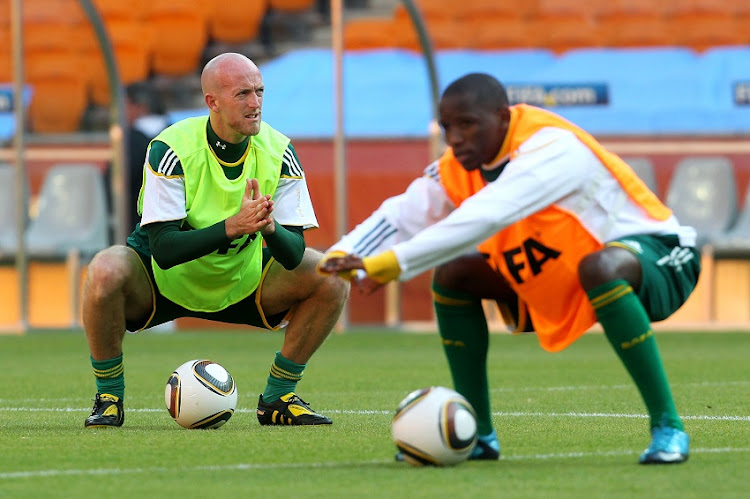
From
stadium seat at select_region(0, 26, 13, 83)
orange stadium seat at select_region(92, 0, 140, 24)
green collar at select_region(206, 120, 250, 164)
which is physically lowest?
stadium seat at select_region(0, 26, 13, 83)

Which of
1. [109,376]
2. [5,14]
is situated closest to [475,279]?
[109,376]

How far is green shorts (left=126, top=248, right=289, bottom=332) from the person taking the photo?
718 centimetres

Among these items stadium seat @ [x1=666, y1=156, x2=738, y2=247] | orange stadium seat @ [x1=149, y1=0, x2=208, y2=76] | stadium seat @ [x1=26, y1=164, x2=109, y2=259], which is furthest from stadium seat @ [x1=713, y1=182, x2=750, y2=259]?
orange stadium seat @ [x1=149, y1=0, x2=208, y2=76]

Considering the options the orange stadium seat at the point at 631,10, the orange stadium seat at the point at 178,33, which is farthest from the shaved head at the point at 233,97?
the orange stadium seat at the point at 631,10

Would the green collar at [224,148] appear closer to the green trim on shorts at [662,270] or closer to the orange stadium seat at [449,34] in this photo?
the green trim on shorts at [662,270]

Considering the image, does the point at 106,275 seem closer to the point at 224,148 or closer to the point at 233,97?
the point at 224,148

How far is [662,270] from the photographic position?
554cm

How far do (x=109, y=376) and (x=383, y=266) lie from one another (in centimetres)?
239

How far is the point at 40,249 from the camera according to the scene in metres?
16.8

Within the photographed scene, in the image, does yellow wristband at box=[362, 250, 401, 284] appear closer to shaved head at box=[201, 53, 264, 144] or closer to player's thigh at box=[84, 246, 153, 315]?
shaved head at box=[201, 53, 264, 144]

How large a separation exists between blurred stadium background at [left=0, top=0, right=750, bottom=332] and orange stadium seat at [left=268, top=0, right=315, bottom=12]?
20mm

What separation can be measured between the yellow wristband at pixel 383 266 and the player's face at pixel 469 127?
0.50 meters

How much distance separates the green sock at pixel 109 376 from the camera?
7.07 metres

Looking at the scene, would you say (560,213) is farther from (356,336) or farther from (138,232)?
(356,336)
